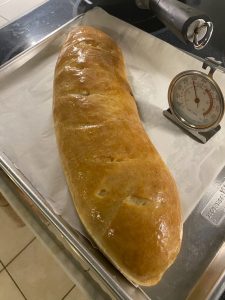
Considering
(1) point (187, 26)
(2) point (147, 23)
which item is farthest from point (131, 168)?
(2) point (147, 23)

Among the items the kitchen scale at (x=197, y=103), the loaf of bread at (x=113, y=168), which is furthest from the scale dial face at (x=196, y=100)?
the loaf of bread at (x=113, y=168)

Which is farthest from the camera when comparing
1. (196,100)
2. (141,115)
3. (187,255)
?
(141,115)

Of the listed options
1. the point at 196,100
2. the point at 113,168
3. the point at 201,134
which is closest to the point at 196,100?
the point at 196,100

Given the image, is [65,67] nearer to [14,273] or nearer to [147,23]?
[147,23]

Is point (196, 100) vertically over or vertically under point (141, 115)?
over

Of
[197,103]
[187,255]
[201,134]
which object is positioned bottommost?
[187,255]

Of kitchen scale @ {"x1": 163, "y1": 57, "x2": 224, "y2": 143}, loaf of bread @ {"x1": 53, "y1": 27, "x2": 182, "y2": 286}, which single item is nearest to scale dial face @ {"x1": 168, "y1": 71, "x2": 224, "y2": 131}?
kitchen scale @ {"x1": 163, "y1": 57, "x2": 224, "y2": 143}

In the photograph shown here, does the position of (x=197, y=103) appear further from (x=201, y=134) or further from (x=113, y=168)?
(x=113, y=168)
